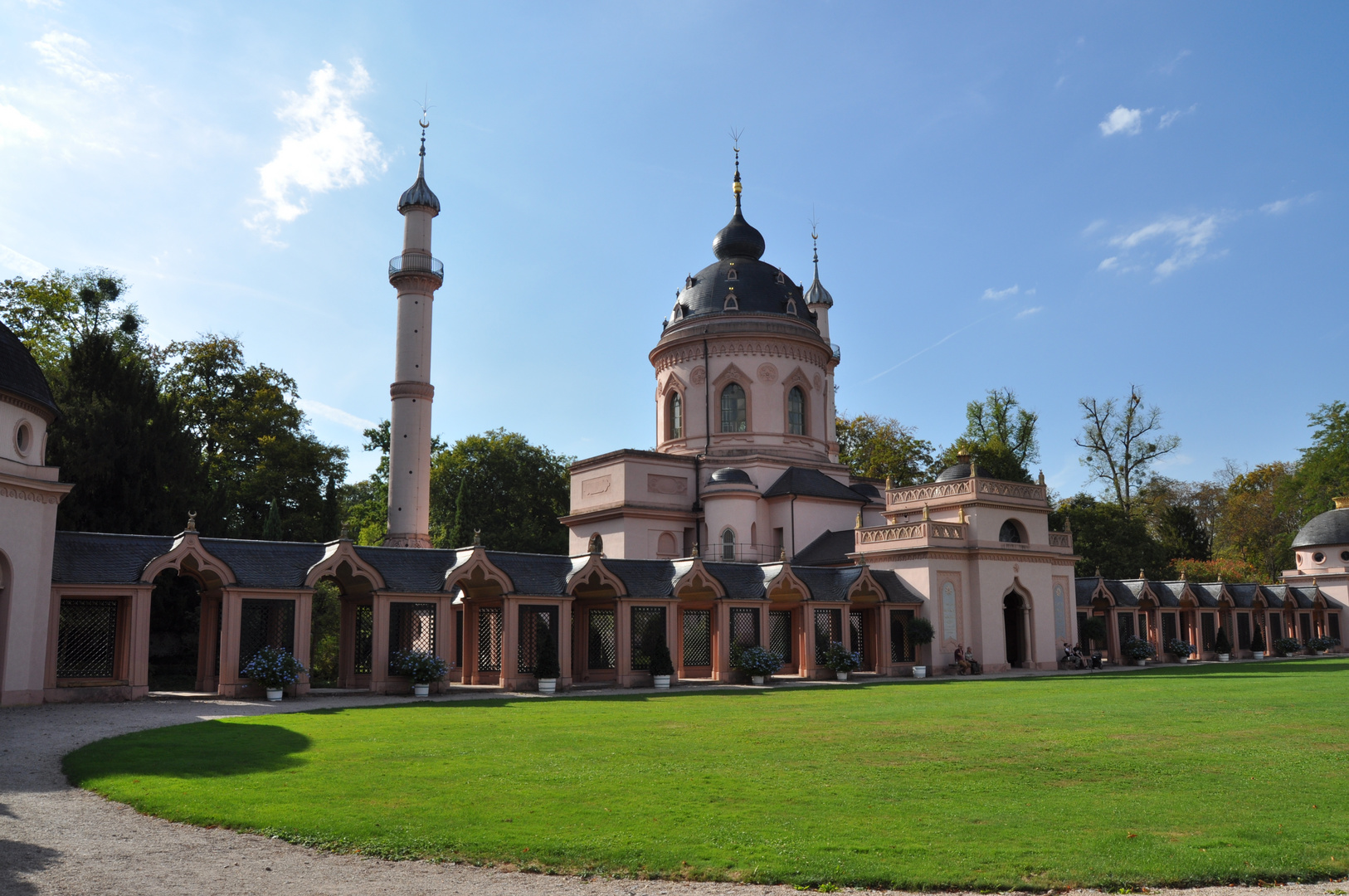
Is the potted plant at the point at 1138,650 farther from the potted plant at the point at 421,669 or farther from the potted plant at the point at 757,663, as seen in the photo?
the potted plant at the point at 421,669

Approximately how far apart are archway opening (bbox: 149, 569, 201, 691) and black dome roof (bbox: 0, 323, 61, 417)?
965 centimetres

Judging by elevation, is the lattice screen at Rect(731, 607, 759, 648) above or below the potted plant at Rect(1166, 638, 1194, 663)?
above

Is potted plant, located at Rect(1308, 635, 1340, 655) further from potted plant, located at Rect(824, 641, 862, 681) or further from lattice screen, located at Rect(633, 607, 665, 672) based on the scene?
lattice screen, located at Rect(633, 607, 665, 672)

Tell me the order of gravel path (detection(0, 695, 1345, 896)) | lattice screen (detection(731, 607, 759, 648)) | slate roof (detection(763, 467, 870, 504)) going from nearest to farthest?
gravel path (detection(0, 695, 1345, 896)) < lattice screen (detection(731, 607, 759, 648)) < slate roof (detection(763, 467, 870, 504))

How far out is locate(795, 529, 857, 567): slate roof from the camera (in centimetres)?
4406

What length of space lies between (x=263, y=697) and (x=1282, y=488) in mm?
Result: 71623

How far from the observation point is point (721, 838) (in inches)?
370

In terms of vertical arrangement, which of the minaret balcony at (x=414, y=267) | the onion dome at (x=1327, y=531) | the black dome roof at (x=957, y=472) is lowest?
the onion dome at (x=1327, y=531)

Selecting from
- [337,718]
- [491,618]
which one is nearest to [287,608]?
[491,618]

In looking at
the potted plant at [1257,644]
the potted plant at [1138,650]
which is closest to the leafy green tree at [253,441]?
the potted plant at [1138,650]

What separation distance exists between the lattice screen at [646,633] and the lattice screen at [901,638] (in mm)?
10662

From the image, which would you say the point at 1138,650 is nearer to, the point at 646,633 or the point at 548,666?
the point at 646,633

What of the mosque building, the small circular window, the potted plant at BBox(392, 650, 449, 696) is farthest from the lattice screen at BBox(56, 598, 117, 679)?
the potted plant at BBox(392, 650, 449, 696)

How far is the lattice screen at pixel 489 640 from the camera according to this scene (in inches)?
1350
